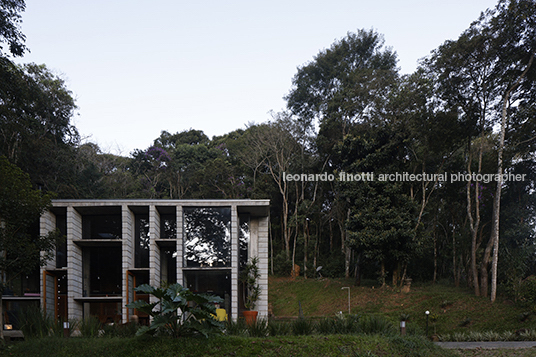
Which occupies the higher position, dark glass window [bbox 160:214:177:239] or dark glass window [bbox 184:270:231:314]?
dark glass window [bbox 160:214:177:239]

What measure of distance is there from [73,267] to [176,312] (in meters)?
9.31

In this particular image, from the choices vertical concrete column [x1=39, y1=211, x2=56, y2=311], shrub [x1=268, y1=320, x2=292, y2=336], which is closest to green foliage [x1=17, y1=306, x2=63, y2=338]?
shrub [x1=268, y1=320, x2=292, y2=336]

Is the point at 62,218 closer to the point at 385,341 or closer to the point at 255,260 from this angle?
the point at 255,260

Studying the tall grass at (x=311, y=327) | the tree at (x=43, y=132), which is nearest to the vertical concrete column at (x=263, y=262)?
the tall grass at (x=311, y=327)

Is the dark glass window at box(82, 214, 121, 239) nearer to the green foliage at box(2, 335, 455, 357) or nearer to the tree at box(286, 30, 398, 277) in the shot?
the green foliage at box(2, 335, 455, 357)

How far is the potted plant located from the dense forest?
7008 millimetres

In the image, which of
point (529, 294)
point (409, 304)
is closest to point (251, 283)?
point (409, 304)

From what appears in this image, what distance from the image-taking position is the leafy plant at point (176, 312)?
780 cm

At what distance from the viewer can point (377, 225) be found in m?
23.9

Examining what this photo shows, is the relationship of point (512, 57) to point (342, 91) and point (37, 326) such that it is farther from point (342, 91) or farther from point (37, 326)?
point (37, 326)

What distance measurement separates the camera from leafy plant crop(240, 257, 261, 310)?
16562mm

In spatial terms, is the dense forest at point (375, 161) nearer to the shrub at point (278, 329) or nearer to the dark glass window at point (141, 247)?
the dark glass window at point (141, 247)

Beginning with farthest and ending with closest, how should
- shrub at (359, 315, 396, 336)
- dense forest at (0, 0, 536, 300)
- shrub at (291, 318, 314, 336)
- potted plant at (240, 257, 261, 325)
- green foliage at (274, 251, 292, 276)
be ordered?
green foliage at (274, 251, 292, 276) → dense forest at (0, 0, 536, 300) → potted plant at (240, 257, 261, 325) → shrub at (359, 315, 396, 336) → shrub at (291, 318, 314, 336)

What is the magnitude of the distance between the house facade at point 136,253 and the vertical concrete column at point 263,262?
1.4 inches
